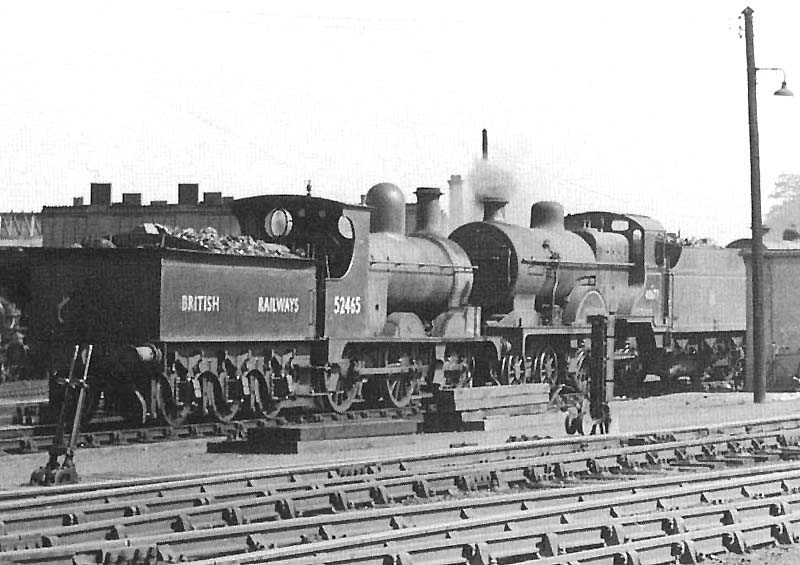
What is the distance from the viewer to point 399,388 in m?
21.8

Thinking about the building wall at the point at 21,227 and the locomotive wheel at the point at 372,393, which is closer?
the locomotive wheel at the point at 372,393

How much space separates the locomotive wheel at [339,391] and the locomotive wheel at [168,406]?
8.04 feet

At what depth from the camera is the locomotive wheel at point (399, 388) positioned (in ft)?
70.2

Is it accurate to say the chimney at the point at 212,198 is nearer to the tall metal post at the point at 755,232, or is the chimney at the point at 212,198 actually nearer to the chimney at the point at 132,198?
the chimney at the point at 132,198

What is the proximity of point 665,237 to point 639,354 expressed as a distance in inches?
105

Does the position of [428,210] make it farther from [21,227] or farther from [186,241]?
[21,227]

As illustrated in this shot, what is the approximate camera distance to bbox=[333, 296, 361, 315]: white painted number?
65.1 feet

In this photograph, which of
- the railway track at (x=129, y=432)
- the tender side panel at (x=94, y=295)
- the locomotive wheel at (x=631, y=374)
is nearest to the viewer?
the railway track at (x=129, y=432)

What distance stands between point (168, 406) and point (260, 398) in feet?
5.94

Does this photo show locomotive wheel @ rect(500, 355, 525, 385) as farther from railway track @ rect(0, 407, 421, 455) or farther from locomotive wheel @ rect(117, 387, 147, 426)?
locomotive wheel @ rect(117, 387, 147, 426)

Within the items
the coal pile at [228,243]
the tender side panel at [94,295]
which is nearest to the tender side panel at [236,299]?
the coal pile at [228,243]

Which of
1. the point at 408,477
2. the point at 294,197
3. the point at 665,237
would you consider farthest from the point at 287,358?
the point at 665,237

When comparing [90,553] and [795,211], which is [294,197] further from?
[795,211]

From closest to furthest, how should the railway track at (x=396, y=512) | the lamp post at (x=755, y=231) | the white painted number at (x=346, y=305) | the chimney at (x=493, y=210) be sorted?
the railway track at (x=396, y=512) → the white painted number at (x=346, y=305) → the chimney at (x=493, y=210) → the lamp post at (x=755, y=231)
